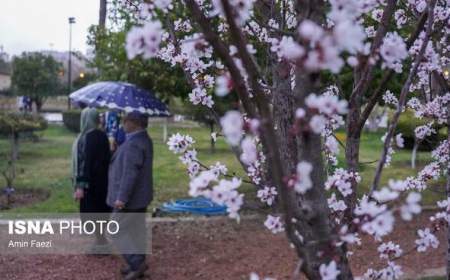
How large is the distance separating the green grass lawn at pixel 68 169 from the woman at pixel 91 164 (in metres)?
2.06

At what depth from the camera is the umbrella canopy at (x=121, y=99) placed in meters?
5.45

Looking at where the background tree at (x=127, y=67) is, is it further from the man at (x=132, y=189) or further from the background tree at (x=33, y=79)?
the background tree at (x=33, y=79)

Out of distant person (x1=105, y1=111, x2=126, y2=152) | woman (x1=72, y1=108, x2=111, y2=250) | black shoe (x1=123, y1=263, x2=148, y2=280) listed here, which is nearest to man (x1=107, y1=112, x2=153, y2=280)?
black shoe (x1=123, y1=263, x2=148, y2=280)

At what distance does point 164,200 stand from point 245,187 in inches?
52.5

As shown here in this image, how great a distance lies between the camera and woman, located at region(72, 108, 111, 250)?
5.77 metres

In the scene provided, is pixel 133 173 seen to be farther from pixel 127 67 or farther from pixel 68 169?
pixel 68 169

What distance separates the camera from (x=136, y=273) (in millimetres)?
5141

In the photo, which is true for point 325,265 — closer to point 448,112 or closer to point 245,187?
point 448,112

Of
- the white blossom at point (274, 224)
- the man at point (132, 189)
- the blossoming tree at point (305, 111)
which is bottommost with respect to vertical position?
the man at point (132, 189)

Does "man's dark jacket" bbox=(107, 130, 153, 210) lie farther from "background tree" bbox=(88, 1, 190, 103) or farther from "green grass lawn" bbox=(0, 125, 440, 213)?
"background tree" bbox=(88, 1, 190, 103)

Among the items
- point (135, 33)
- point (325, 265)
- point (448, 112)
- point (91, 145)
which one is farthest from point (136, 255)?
point (135, 33)

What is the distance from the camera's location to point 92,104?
18.7 feet

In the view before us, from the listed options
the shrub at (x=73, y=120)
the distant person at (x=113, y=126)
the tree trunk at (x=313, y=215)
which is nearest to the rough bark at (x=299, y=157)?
the tree trunk at (x=313, y=215)

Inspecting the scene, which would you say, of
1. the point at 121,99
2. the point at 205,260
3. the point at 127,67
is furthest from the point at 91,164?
the point at 127,67
